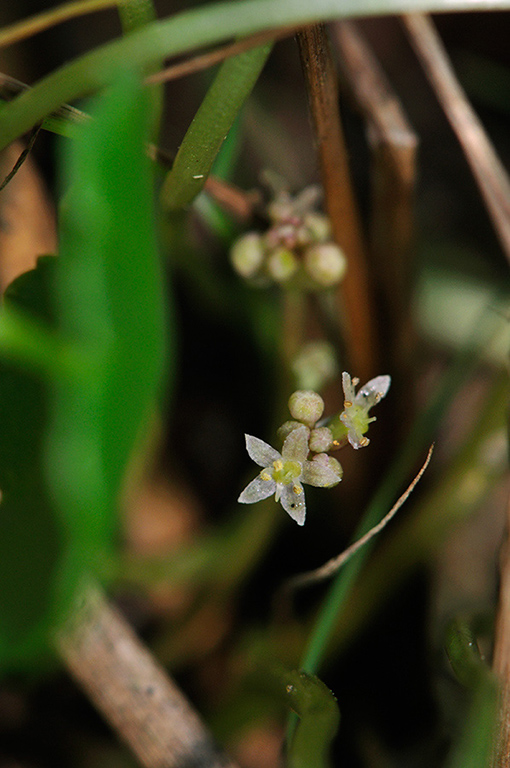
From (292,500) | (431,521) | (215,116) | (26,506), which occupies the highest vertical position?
(215,116)

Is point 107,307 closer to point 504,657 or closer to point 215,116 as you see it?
point 215,116

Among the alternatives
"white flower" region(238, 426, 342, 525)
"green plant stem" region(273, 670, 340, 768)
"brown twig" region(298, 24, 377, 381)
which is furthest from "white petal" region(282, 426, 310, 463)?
"brown twig" region(298, 24, 377, 381)

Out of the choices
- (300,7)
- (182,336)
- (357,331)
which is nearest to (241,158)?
(182,336)

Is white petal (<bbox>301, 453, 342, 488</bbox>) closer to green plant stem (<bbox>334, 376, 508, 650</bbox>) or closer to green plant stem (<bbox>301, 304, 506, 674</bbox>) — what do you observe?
green plant stem (<bbox>301, 304, 506, 674</bbox>)

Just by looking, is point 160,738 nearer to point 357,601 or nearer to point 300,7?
point 357,601

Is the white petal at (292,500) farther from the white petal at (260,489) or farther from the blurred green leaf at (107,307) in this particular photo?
the blurred green leaf at (107,307)

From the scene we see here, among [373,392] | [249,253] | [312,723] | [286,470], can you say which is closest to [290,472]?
[286,470]
